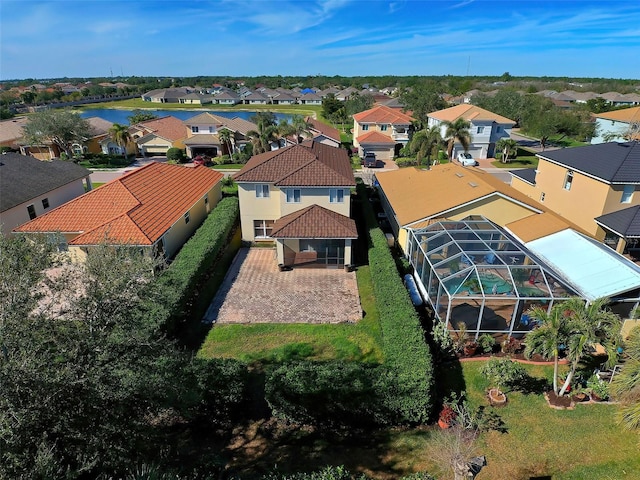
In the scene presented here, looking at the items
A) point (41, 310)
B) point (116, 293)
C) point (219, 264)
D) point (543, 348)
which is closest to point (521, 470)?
point (543, 348)

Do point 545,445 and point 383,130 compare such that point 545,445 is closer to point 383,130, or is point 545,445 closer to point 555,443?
point 555,443

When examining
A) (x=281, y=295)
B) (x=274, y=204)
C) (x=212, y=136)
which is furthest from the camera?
(x=212, y=136)

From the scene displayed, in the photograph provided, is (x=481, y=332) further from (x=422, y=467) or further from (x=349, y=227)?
(x=349, y=227)

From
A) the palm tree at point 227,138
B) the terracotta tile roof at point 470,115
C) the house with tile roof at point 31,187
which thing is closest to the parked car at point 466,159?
the terracotta tile roof at point 470,115

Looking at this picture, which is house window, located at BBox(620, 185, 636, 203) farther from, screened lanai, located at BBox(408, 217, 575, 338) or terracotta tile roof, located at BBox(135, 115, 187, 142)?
terracotta tile roof, located at BBox(135, 115, 187, 142)

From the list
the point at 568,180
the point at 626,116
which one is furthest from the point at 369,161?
the point at 626,116

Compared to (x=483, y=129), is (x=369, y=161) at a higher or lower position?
lower

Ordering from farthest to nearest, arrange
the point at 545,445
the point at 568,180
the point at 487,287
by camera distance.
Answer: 1. the point at 568,180
2. the point at 487,287
3. the point at 545,445

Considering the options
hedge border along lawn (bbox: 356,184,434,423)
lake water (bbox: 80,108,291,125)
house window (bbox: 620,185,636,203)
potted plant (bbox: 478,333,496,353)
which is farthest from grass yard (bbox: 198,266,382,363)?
lake water (bbox: 80,108,291,125)
